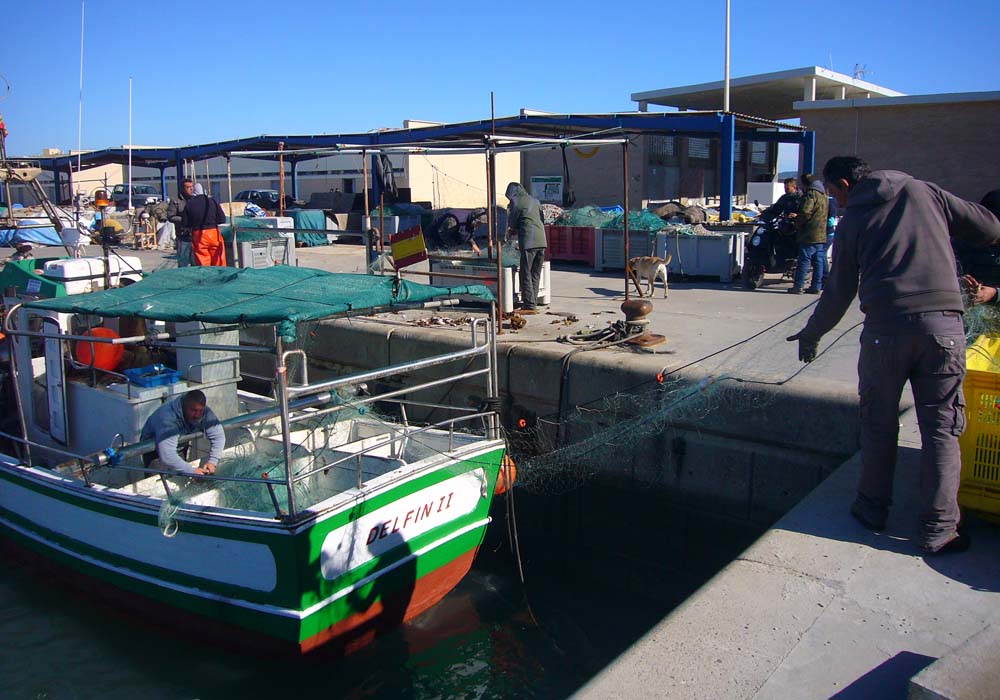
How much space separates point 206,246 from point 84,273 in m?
3.66

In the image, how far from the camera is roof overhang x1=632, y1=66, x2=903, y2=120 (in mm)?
24078

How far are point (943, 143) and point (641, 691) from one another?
22097 millimetres

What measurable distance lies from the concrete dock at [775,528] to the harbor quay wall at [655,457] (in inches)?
0.8

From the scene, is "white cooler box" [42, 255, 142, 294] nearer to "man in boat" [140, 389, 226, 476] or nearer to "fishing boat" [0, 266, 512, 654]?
"fishing boat" [0, 266, 512, 654]

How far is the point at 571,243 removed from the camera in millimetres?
15609

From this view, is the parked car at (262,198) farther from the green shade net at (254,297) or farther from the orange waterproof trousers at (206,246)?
the green shade net at (254,297)

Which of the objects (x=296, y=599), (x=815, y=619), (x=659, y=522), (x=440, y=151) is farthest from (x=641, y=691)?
(x=440, y=151)

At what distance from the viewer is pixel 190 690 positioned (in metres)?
5.51

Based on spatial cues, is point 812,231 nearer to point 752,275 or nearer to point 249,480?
point 752,275

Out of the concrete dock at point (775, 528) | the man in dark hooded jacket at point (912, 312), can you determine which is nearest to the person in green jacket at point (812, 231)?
the concrete dock at point (775, 528)

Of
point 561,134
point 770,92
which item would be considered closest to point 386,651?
point 561,134

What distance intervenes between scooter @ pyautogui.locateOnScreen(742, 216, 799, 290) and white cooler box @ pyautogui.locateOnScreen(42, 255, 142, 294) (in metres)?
8.26

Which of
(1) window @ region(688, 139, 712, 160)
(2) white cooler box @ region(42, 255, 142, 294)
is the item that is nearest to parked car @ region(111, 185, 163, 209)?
(1) window @ region(688, 139, 712, 160)

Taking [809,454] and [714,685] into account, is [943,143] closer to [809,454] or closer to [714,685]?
[809,454]
